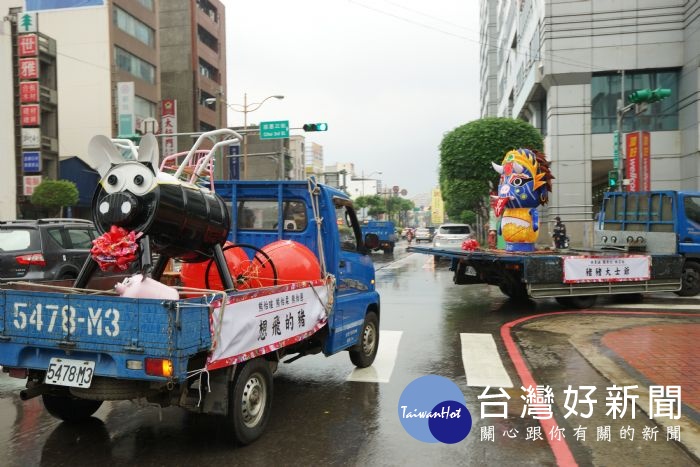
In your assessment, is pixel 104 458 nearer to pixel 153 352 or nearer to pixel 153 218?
pixel 153 352

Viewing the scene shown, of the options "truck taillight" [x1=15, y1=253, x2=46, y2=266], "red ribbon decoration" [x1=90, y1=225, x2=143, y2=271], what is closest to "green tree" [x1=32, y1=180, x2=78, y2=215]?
"truck taillight" [x1=15, y1=253, x2=46, y2=266]

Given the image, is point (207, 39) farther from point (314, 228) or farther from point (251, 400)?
point (251, 400)

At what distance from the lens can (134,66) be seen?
3900cm

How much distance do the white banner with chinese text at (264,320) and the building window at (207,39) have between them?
55629 millimetres

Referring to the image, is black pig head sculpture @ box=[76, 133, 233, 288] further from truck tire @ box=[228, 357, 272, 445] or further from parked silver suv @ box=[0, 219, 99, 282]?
parked silver suv @ box=[0, 219, 99, 282]

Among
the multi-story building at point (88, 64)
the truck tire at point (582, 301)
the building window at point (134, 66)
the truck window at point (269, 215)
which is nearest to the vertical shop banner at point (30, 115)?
the multi-story building at point (88, 64)

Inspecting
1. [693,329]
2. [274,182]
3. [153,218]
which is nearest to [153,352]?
[153,218]

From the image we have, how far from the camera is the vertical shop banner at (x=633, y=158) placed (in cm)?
2398

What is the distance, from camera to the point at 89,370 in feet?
12.7

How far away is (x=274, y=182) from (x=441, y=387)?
2.79 meters

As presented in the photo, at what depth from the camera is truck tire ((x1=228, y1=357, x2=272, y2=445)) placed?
4223 millimetres

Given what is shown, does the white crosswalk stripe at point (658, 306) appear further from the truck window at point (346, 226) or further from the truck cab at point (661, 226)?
the truck window at point (346, 226)

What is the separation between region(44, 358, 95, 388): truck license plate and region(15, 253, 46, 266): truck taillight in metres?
6.89

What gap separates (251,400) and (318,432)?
2.10ft
